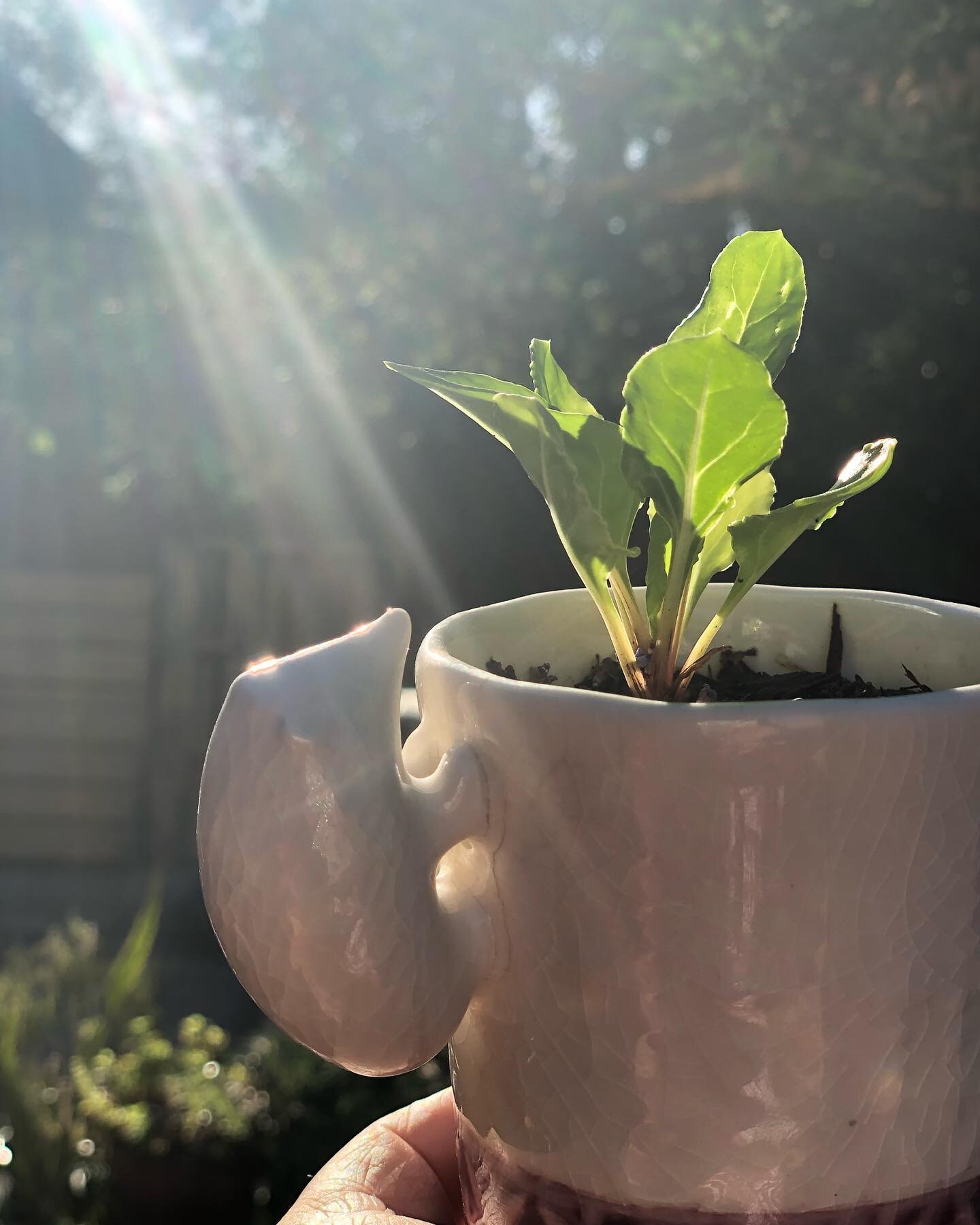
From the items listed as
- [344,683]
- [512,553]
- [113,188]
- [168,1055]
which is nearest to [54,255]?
[113,188]

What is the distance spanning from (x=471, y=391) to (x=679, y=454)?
0.30 ft

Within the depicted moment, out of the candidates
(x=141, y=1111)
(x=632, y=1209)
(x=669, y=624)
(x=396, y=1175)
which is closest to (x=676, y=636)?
(x=669, y=624)

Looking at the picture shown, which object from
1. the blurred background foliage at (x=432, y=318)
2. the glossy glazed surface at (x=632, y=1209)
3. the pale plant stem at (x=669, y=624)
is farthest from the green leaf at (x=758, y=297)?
the blurred background foliage at (x=432, y=318)

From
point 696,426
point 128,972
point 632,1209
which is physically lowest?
point 128,972

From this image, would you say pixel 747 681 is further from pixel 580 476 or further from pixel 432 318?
pixel 432 318

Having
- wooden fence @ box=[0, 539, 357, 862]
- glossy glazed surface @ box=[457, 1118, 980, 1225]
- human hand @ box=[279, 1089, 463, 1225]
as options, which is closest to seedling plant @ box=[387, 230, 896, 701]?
glossy glazed surface @ box=[457, 1118, 980, 1225]

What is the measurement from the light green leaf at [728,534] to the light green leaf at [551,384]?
0.08 metres

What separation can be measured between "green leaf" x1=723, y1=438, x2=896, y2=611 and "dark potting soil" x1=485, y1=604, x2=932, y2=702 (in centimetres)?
7

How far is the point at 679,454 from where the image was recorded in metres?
0.45

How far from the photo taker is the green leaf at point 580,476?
449mm

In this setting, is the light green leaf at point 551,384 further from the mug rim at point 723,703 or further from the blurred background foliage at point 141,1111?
the blurred background foliage at point 141,1111

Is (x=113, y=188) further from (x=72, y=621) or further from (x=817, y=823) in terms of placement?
(x=817, y=823)

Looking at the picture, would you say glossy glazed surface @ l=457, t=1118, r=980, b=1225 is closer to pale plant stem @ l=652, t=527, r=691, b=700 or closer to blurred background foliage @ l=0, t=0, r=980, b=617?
pale plant stem @ l=652, t=527, r=691, b=700

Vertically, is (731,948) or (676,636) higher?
(676,636)
